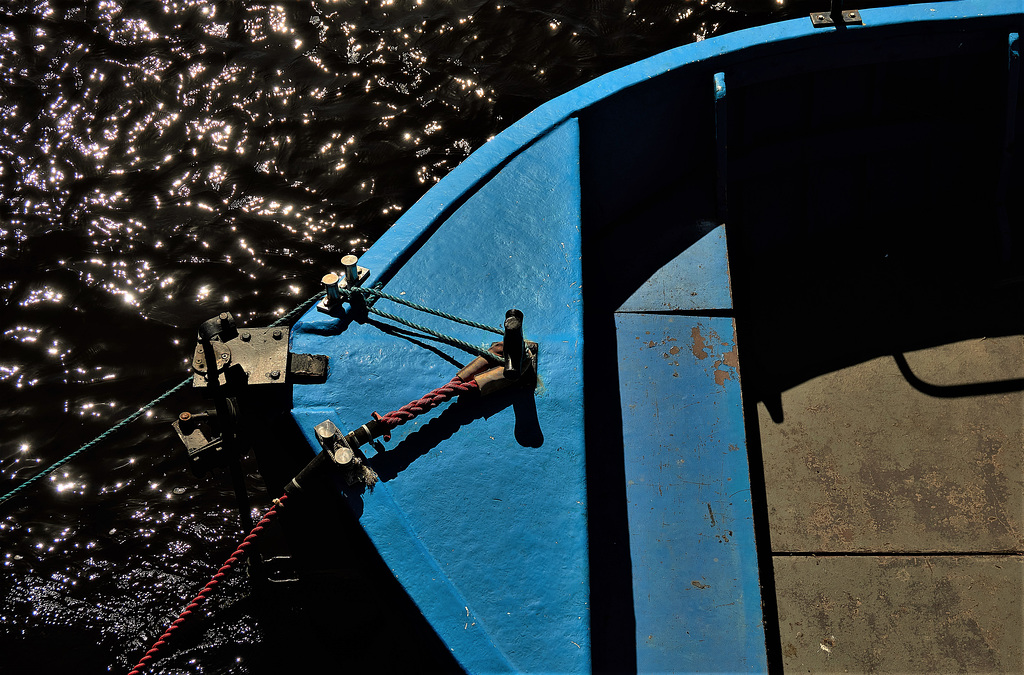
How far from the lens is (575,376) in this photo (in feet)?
10.6

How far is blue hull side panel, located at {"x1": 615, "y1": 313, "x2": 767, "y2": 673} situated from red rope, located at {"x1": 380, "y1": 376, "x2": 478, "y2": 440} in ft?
3.29

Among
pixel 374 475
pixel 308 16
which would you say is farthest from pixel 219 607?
pixel 308 16

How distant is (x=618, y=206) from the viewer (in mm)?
4363

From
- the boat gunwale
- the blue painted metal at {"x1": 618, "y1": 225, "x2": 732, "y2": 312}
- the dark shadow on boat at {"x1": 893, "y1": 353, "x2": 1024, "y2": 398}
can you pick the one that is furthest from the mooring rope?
the dark shadow on boat at {"x1": 893, "y1": 353, "x2": 1024, "y2": 398}

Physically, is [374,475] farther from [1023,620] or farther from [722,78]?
[1023,620]

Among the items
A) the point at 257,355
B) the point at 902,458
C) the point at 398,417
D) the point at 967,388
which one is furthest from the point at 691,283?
the point at 257,355

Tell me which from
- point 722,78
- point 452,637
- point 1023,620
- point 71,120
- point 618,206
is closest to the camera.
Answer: point 452,637

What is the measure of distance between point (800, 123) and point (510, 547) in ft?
10.3

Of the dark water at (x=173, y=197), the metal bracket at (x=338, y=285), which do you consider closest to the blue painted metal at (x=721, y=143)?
the metal bracket at (x=338, y=285)

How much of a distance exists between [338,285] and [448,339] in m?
0.53

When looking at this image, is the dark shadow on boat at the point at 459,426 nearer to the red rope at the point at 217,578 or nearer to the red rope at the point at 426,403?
the red rope at the point at 426,403

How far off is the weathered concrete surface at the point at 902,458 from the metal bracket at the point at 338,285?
2.43 meters

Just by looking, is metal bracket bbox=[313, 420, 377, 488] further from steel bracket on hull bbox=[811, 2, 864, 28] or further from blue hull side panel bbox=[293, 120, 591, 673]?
steel bracket on hull bbox=[811, 2, 864, 28]

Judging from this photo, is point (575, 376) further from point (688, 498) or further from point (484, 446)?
point (688, 498)
